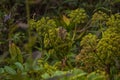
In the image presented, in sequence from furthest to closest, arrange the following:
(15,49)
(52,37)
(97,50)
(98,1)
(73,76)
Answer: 1. (98,1)
2. (15,49)
3. (52,37)
4. (97,50)
5. (73,76)

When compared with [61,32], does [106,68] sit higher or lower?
lower

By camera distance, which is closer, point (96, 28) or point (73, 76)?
point (73, 76)

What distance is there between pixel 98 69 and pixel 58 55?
403mm

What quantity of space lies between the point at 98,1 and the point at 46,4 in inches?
20.4

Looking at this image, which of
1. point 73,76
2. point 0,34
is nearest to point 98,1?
point 0,34

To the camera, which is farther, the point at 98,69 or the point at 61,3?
the point at 61,3

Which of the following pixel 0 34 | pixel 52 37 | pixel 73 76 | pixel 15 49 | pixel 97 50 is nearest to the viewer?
pixel 73 76

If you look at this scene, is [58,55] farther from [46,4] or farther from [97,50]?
[46,4]

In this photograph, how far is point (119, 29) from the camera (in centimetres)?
197

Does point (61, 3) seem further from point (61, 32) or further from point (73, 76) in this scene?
point (73, 76)

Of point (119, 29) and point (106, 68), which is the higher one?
A: point (119, 29)

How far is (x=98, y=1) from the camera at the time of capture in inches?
145

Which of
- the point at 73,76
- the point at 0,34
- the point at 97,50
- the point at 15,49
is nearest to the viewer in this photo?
the point at 73,76

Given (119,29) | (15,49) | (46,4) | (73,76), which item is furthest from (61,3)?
(73,76)
